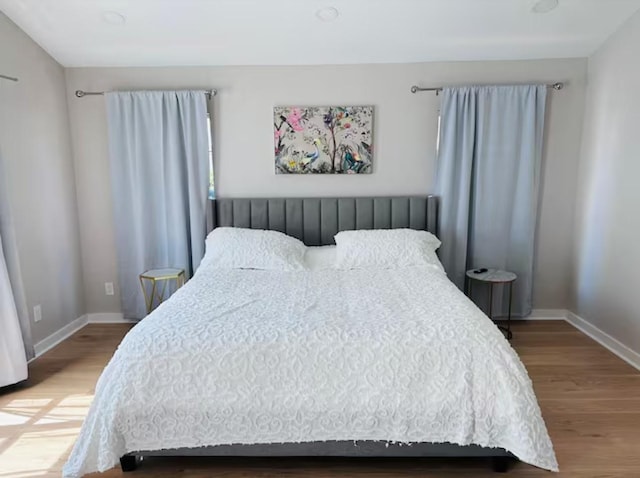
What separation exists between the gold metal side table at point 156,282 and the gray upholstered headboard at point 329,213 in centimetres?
51

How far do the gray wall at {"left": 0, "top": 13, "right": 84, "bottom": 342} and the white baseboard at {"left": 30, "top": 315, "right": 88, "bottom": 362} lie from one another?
41mm

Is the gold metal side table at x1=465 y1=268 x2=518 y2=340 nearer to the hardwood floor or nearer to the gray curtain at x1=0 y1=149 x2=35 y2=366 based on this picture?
the hardwood floor

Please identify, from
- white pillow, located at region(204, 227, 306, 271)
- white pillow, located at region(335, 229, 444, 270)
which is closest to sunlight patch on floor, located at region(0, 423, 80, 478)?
white pillow, located at region(204, 227, 306, 271)

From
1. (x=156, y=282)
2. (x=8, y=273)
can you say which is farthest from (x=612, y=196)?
(x=8, y=273)

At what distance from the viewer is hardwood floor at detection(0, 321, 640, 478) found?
176 cm

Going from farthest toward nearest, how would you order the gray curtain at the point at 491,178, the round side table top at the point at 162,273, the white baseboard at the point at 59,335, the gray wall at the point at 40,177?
1. the gray curtain at the point at 491,178
2. the round side table top at the point at 162,273
3. the white baseboard at the point at 59,335
4. the gray wall at the point at 40,177

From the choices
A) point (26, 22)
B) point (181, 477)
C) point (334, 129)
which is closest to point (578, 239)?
point (334, 129)

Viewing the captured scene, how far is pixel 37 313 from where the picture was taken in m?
2.94

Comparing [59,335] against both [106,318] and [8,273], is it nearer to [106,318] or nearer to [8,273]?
[106,318]

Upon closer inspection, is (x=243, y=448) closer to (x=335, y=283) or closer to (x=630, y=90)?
(x=335, y=283)

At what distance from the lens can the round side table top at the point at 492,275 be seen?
9.91 feet

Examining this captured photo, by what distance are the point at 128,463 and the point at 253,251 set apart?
1496 millimetres

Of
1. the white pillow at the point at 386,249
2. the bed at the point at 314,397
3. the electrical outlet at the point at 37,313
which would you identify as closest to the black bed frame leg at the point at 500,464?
the bed at the point at 314,397

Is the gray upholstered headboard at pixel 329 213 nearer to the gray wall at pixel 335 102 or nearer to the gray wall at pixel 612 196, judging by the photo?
the gray wall at pixel 335 102
